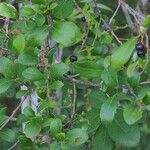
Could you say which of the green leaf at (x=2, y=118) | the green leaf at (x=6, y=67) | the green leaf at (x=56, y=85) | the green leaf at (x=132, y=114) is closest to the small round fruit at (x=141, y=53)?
the green leaf at (x=132, y=114)

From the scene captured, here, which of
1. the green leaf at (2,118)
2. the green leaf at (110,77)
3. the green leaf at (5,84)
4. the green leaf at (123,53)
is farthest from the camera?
the green leaf at (2,118)

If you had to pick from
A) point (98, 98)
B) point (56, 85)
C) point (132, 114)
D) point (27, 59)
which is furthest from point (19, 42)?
point (132, 114)

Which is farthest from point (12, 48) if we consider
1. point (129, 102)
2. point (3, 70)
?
point (129, 102)

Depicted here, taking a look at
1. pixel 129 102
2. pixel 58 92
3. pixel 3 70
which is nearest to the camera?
pixel 129 102

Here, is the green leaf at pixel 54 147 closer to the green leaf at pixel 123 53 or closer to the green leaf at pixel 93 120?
the green leaf at pixel 93 120

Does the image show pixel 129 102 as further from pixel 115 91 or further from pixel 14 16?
pixel 14 16

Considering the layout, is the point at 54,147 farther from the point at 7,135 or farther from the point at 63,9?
the point at 63,9

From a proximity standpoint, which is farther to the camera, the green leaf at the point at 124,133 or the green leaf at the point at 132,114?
the green leaf at the point at 124,133
